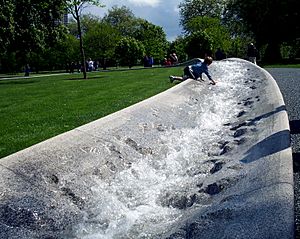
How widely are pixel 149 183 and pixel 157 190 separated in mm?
372

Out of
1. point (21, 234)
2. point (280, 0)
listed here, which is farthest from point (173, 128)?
point (280, 0)

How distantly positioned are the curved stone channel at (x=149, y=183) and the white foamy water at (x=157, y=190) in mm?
13

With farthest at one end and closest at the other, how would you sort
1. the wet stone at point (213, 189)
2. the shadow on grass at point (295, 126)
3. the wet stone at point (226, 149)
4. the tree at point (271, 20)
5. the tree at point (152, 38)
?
the tree at point (152, 38), the tree at point (271, 20), the shadow on grass at point (295, 126), the wet stone at point (226, 149), the wet stone at point (213, 189)

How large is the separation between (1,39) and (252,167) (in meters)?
27.3

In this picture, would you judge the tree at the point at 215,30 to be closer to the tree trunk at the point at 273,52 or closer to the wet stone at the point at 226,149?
the tree trunk at the point at 273,52

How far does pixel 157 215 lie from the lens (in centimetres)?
535

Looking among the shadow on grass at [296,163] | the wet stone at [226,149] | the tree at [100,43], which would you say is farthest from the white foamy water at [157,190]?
the tree at [100,43]

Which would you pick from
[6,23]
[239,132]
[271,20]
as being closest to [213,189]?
[239,132]

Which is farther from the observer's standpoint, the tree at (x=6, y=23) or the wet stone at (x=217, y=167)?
the tree at (x=6, y=23)

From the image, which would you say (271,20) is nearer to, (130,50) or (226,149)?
(130,50)

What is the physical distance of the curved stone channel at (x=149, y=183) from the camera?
424 cm

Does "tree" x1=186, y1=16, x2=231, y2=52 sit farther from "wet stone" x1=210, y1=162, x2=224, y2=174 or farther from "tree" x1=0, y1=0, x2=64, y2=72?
"wet stone" x1=210, y1=162, x2=224, y2=174

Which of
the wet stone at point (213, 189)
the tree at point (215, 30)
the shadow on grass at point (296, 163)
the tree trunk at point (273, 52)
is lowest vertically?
the tree trunk at point (273, 52)

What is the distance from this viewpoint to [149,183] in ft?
21.8
